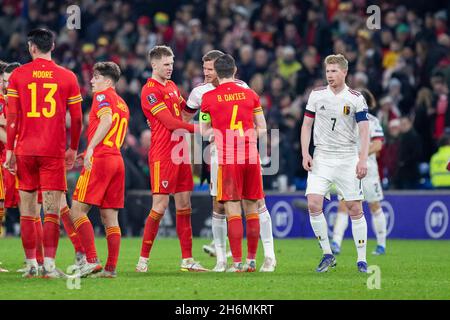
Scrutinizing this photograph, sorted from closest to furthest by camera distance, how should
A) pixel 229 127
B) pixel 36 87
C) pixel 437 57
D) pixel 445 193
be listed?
pixel 36 87 → pixel 229 127 → pixel 445 193 → pixel 437 57

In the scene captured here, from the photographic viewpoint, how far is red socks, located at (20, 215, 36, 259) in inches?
454

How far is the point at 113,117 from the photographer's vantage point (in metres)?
11.9

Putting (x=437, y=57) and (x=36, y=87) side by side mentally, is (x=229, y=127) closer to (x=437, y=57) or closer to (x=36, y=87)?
(x=36, y=87)

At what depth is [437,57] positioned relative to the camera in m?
22.1

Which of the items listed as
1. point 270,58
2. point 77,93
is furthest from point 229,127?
point 270,58

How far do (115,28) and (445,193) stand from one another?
11243 mm

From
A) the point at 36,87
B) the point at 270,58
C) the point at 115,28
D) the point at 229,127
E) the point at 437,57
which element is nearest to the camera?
the point at 36,87

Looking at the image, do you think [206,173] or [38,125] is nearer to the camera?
[38,125]

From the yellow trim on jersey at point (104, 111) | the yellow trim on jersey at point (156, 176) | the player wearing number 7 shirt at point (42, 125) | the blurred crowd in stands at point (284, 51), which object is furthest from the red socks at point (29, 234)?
the blurred crowd in stands at point (284, 51)

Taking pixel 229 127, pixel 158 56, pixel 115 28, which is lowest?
pixel 229 127

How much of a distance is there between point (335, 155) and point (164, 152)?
6.37 feet

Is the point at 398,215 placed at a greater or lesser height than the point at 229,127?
lesser

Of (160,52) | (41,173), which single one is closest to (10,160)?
(41,173)

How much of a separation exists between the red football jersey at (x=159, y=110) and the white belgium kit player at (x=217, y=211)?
0.86 feet
